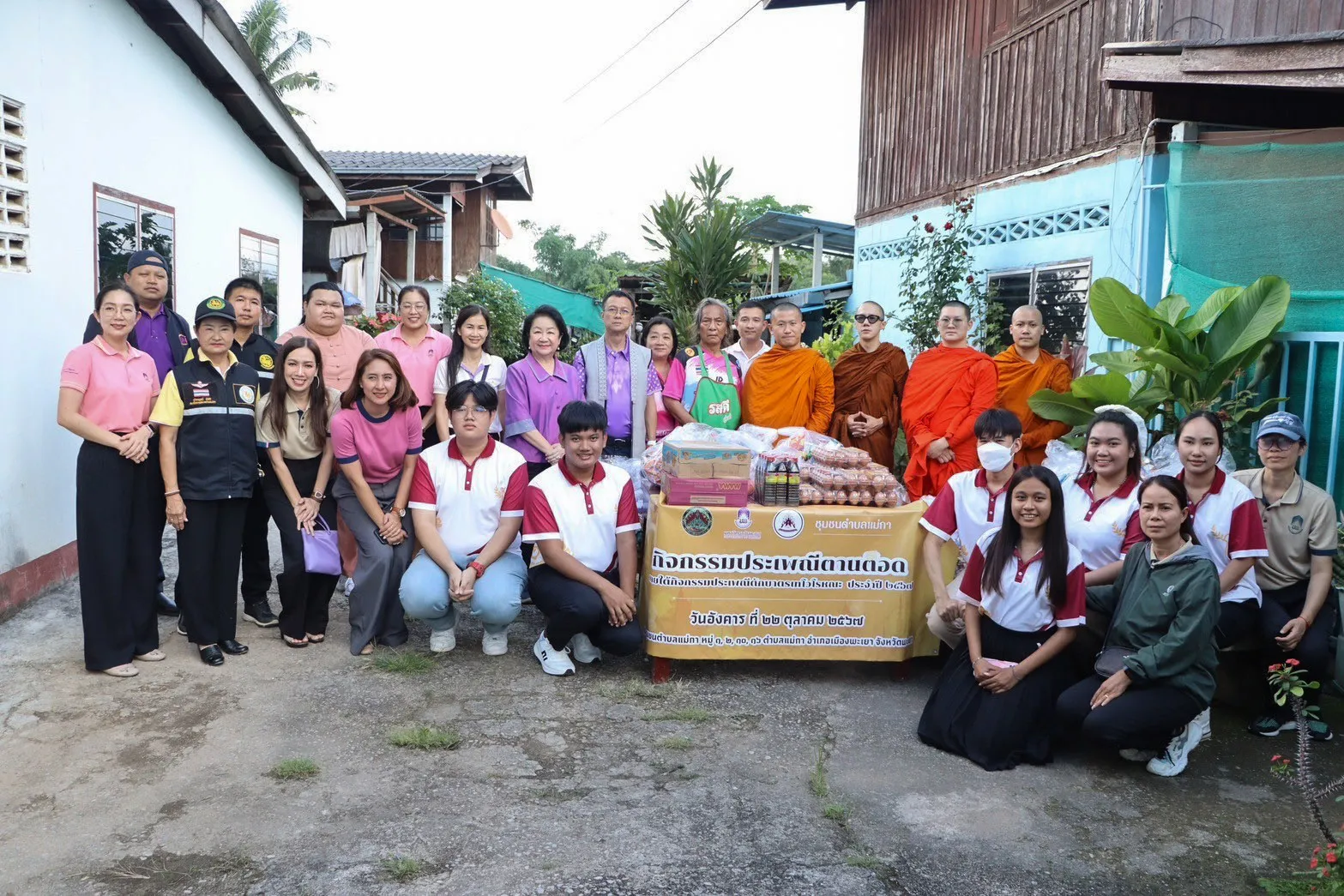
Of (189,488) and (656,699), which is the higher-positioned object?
(189,488)

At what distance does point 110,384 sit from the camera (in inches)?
174

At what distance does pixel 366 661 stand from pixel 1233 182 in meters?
5.14

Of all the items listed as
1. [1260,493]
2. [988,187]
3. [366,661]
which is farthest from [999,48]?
[366,661]

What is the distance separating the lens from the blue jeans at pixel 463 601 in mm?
4801

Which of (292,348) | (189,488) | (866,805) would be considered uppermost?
(292,348)

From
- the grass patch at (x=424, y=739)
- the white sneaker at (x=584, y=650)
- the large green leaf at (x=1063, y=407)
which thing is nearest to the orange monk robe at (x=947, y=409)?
the large green leaf at (x=1063, y=407)

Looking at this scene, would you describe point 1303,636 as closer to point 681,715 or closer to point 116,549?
point 681,715

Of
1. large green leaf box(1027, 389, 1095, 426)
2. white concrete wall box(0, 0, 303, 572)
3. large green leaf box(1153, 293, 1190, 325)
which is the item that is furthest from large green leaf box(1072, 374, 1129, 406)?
white concrete wall box(0, 0, 303, 572)

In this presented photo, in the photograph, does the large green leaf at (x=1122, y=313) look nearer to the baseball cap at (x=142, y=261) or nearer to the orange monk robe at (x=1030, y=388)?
the orange monk robe at (x=1030, y=388)

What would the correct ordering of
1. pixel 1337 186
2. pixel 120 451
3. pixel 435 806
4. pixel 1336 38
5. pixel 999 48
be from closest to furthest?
pixel 435 806
pixel 120 451
pixel 1336 38
pixel 1337 186
pixel 999 48

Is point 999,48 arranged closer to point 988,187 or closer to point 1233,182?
point 988,187

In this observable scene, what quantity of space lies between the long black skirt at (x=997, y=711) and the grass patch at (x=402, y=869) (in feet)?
6.84

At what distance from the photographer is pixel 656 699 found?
14.7ft

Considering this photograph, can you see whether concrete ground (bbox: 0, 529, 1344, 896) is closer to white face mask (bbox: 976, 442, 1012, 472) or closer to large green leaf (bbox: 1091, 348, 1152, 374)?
white face mask (bbox: 976, 442, 1012, 472)
